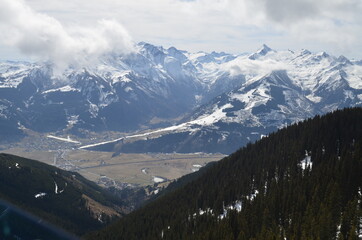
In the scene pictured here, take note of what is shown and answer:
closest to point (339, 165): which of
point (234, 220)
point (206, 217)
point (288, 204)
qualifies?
point (288, 204)

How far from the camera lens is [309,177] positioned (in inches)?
6757

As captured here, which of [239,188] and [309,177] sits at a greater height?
[309,177]

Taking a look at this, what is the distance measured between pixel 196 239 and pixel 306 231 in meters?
43.9

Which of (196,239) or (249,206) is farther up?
(249,206)

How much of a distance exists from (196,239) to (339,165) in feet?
180

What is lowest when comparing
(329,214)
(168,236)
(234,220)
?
(168,236)

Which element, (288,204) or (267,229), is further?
(288,204)

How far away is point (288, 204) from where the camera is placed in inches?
5965

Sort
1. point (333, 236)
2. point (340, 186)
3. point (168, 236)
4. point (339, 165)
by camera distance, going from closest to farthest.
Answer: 1. point (333, 236)
2. point (340, 186)
3. point (339, 165)
4. point (168, 236)

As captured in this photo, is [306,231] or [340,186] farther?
[340,186]

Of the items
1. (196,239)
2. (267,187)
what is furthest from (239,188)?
(196,239)

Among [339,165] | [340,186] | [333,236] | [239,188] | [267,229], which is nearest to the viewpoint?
[333,236]

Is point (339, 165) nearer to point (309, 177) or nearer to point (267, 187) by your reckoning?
point (309, 177)

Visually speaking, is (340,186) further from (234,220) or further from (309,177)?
(234,220)
